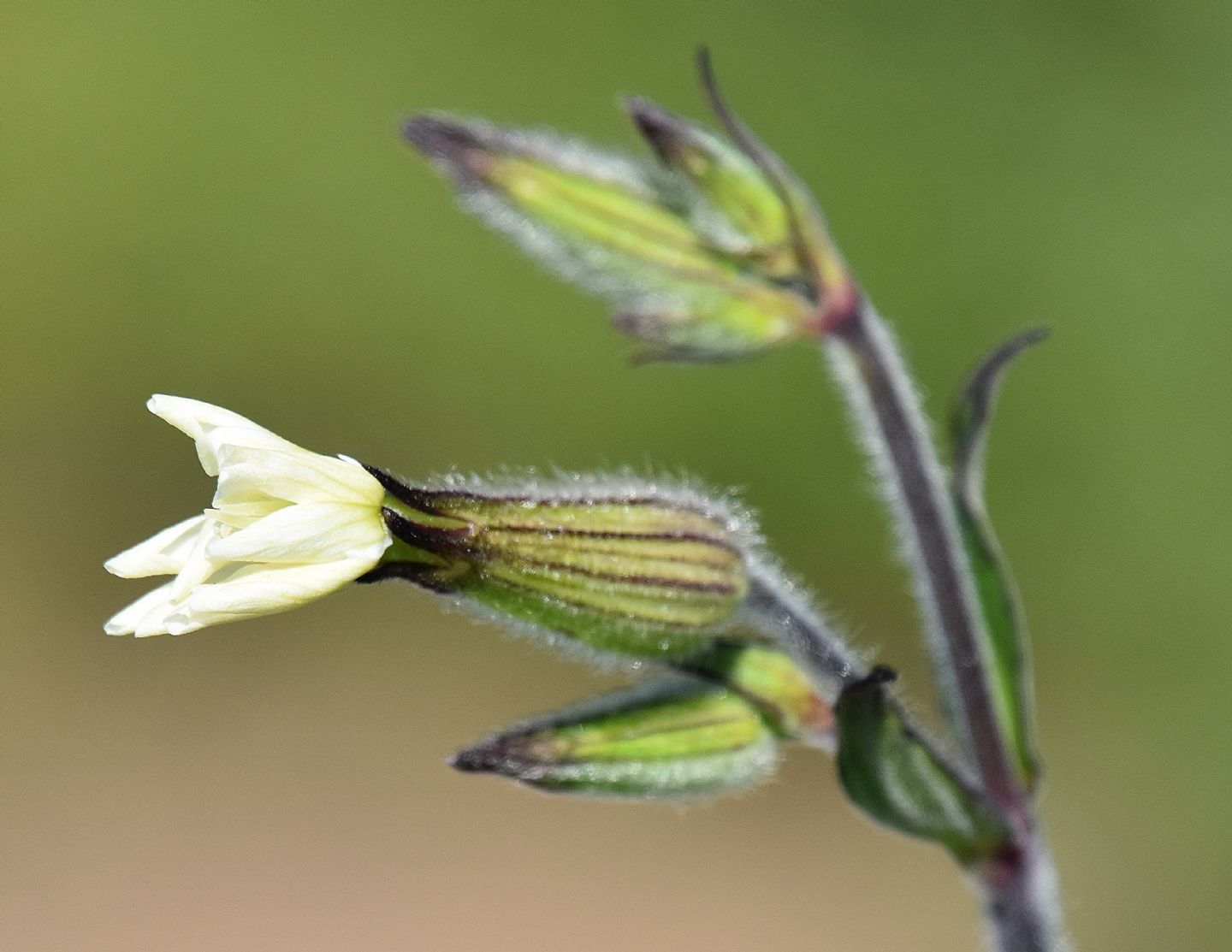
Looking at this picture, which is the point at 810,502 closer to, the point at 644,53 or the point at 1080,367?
the point at 1080,367

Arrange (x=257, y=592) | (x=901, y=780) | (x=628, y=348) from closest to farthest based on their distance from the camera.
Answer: (x=257, y=592), (x=901, y=780), (x=628, y=348)

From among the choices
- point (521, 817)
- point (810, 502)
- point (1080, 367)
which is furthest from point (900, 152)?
point (521, 817)

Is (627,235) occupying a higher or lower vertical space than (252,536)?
higher

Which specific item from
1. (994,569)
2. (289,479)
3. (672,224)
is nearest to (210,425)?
(289,479)

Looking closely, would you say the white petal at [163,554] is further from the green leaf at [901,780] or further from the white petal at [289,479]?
the green leaf at [901,780]

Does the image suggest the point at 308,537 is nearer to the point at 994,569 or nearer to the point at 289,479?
the point at 289,479
